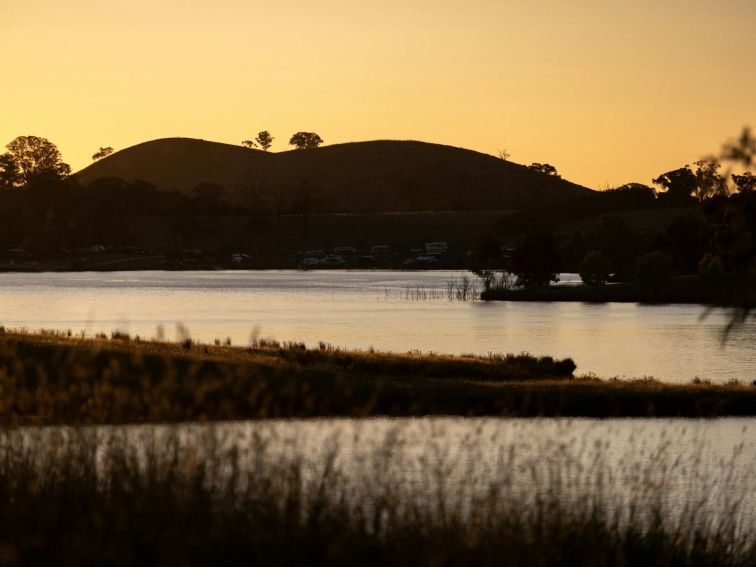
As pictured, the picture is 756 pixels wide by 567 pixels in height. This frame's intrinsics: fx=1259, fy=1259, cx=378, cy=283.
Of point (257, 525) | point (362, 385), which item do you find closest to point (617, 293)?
point (362, 385)

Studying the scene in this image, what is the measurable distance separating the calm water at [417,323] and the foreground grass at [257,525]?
42.2 metres

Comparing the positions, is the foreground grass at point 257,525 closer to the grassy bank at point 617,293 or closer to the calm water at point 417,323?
the calm water at point 417,323

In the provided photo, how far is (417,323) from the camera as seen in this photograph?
106 meters

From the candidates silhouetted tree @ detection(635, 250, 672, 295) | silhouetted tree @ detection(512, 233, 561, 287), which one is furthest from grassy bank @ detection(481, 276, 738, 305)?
silhouetted tree @ detection(512, 233, 561, 287)

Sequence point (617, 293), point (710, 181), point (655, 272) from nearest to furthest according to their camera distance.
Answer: point (710, 181)
point (655, 272)
point (617, 293)

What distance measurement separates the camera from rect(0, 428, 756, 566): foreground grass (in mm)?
13711

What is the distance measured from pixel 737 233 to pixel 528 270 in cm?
15593

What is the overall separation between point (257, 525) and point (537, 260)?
153 m

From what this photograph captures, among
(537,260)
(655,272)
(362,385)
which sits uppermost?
(537,260)

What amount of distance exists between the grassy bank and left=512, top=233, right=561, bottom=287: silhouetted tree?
409cm

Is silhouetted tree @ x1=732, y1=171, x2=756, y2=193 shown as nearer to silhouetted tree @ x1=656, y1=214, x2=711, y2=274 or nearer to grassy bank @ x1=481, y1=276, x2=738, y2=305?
grassy bank @ x1=481, y1=276, x2=738, y2=305

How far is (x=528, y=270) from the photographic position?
548ft

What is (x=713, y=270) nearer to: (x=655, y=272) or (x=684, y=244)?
(x=655, y=272)

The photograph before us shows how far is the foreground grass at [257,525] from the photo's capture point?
13.7 m
